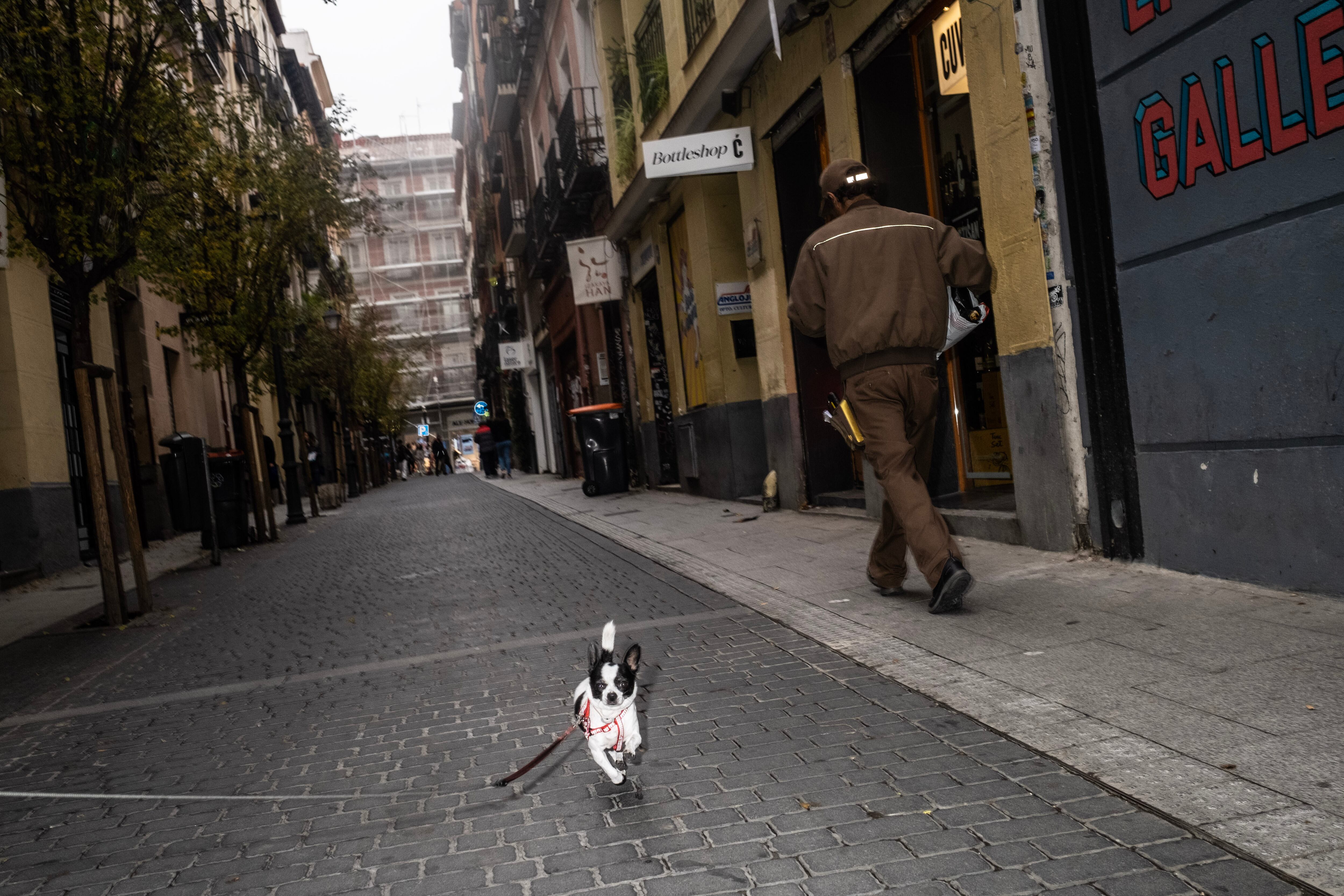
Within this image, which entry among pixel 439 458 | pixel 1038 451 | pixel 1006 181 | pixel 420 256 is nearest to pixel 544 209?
pixel 1006 181

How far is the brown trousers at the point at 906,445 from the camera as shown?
5.35 metres

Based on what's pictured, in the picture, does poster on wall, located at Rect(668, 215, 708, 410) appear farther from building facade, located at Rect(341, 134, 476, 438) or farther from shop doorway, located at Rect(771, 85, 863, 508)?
building facade, located at Rect(341, 134, 476, 438)

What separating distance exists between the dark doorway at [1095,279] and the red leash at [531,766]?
3578 mm

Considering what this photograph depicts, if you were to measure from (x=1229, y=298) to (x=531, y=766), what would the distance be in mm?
3700

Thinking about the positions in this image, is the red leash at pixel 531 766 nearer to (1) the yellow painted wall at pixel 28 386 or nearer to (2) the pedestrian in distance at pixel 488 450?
(1) the yellow painted wall at pixel 28 386

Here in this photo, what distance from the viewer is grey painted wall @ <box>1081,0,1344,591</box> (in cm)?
467

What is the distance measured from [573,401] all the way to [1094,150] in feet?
74.4

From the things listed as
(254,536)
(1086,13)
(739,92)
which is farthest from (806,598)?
(254,536)

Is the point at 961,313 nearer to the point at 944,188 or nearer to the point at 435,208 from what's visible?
the point at 944,188

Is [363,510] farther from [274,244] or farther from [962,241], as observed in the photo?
[962,241]

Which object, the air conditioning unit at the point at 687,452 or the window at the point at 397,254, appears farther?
the window at the point at 397,254

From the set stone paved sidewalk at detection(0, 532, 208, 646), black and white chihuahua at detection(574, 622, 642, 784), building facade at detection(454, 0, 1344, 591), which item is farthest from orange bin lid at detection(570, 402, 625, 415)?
black and white chihuahua at detection(574, 622, 642, 784)

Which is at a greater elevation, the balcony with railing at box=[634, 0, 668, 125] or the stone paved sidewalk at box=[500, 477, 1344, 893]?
the balcony with railing at box=[634, 0, 668, 125]

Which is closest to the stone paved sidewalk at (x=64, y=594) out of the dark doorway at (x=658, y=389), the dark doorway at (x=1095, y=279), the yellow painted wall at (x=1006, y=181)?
the yellow painted wall at (x=1006, y=181)
